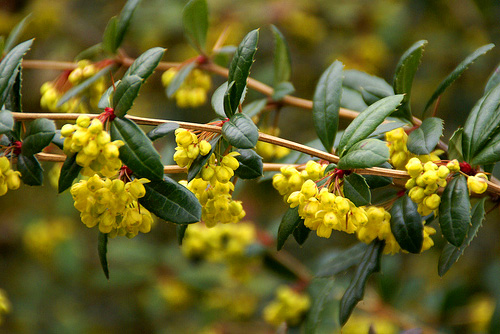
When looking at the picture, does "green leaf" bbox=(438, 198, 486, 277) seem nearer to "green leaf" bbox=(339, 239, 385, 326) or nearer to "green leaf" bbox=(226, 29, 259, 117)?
"green leaf" bbox=(339, 239, 385, 326)

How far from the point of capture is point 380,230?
124 cm

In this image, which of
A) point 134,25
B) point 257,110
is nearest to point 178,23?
point 134,25

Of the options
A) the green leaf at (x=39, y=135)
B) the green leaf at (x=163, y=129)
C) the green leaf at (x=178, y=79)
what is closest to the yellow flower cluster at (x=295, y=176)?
the green leaf at (x=163, y=129)

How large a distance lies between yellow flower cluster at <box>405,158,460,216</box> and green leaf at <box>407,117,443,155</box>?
8cm

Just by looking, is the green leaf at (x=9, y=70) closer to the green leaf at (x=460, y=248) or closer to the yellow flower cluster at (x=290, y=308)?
the green leaf at (x=460, y=248)

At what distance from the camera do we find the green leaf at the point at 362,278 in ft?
4.26

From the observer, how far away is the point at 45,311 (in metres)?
3.63

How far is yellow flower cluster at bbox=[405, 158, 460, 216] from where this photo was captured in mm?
1046

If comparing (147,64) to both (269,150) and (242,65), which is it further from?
(269,150)

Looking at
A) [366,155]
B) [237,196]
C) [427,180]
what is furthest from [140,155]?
[237,196]

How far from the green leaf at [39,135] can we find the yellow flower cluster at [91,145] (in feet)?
0.18

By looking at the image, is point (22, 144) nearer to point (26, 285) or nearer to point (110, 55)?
point (110, 55)

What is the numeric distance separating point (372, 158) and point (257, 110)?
0.73 m

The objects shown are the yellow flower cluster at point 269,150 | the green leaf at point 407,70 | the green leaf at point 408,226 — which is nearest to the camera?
the green leaf at point 408,226
